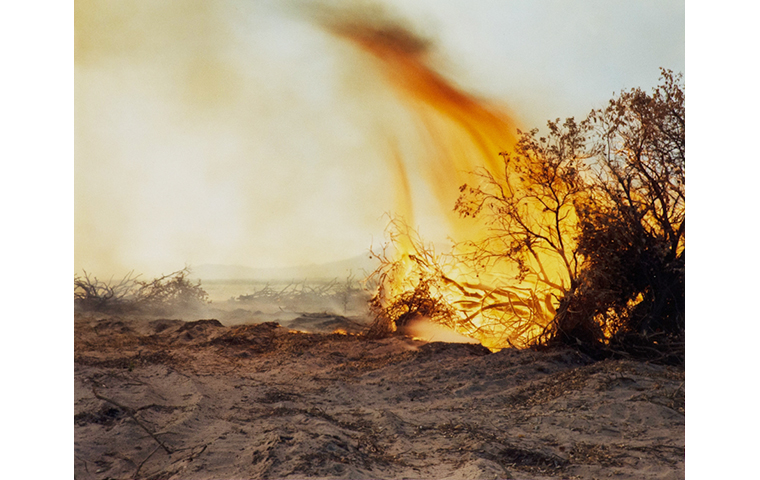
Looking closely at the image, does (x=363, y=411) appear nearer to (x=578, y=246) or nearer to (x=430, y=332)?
(x=430, y=332)

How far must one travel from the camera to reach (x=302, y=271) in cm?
830

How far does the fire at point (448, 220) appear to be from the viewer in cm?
554

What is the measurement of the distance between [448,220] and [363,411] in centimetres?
278

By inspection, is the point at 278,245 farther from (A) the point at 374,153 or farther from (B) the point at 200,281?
(A) the point at 374,153

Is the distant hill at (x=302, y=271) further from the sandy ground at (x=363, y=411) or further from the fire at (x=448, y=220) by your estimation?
the sandy ground at (x=363, y=411)

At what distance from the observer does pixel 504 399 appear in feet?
12.9

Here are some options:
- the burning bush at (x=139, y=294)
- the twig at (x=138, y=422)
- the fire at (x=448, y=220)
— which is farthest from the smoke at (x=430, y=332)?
the twig at (x=138, y=422)

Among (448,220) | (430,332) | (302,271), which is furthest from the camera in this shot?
(302,271)

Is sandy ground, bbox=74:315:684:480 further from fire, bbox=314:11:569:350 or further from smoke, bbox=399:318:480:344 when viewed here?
fire, bbox=314:11:569:350

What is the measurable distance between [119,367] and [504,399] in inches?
105

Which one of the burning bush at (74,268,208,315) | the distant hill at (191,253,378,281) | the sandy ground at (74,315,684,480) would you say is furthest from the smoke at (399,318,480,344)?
the burning bush at (74,268,208,315)

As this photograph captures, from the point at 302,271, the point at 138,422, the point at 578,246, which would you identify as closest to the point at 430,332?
the point at 578,246

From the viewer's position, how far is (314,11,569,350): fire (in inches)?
218
